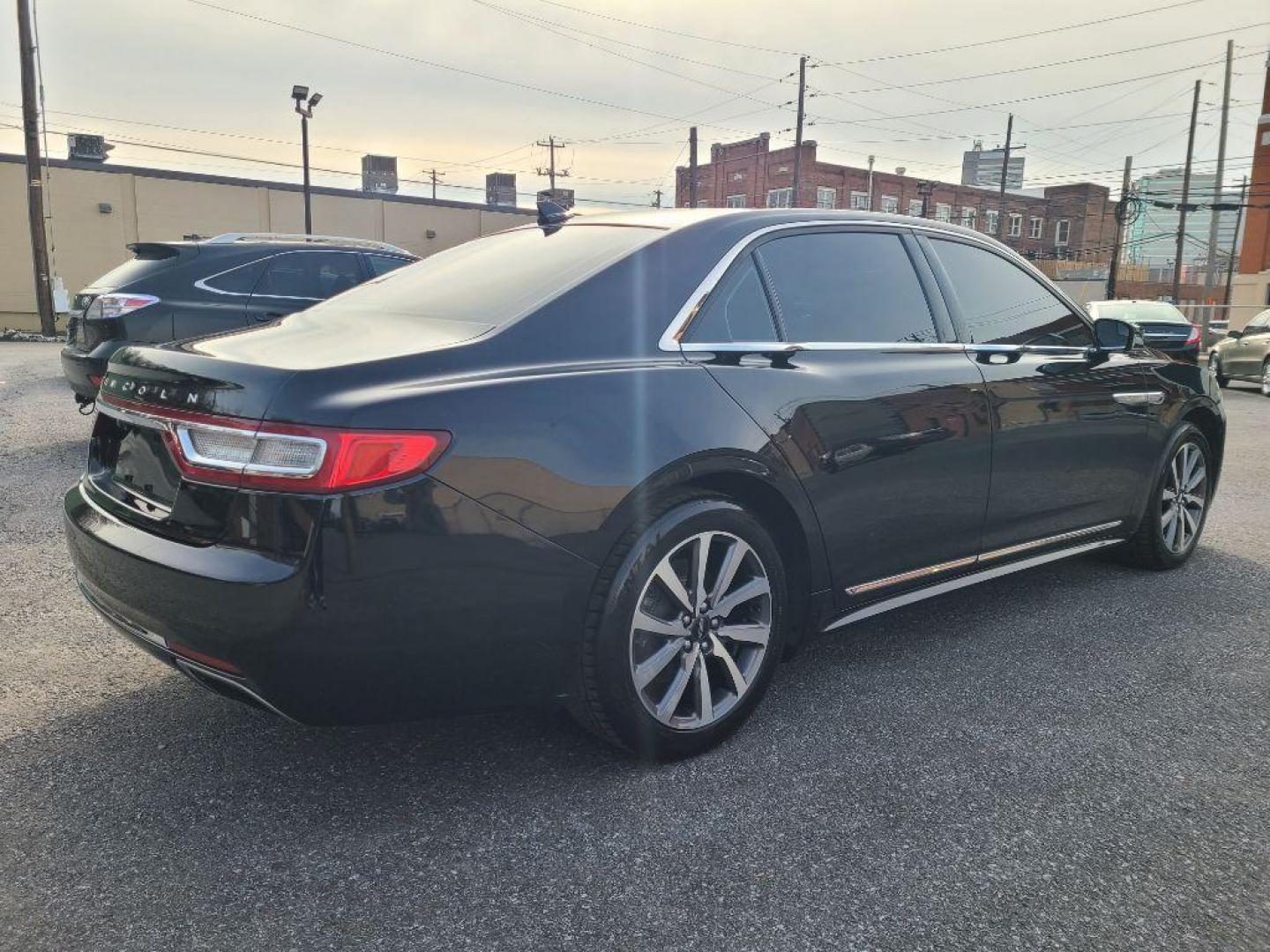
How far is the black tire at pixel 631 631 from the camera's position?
2.54 meters

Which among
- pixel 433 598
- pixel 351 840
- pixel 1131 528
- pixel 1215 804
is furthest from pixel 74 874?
pixel 1131 528

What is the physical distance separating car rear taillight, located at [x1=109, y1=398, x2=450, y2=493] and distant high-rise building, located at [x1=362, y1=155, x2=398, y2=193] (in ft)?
163

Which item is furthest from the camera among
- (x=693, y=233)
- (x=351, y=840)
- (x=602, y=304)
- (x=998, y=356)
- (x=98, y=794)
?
(x=998, y=356)

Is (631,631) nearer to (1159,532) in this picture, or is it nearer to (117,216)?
(1159,532)

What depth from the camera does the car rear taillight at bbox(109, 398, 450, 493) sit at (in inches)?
85.4

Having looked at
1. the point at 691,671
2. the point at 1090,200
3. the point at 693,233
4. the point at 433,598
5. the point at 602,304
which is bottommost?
the point at 691,671

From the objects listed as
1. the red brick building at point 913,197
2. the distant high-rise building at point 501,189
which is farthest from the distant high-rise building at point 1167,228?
the distant high-rise building at point 501,189

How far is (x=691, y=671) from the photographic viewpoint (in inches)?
110

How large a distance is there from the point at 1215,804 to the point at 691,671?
1465 mm

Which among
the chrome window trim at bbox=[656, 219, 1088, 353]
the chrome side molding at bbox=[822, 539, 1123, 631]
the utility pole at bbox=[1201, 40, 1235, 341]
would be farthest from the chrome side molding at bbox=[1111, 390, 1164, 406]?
the utility pole at bbox=[1201, 40, 1235, 341]

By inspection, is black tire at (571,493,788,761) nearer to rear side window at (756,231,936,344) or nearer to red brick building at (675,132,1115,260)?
rear side window at (756,231,936,344)

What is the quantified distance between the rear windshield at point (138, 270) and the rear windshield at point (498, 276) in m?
4.34

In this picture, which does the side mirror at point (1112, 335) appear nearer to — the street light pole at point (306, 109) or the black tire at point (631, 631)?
the black tire at point (631, 631)

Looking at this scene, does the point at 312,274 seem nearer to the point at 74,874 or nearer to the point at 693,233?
the point at 693,233
